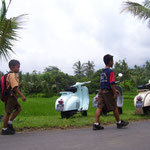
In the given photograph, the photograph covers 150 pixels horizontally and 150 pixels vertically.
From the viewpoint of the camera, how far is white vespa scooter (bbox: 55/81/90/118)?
24.6 feet

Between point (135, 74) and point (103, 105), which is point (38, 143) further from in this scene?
point (135, 74)

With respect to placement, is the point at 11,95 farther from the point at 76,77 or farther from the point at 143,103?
the point at 76,77

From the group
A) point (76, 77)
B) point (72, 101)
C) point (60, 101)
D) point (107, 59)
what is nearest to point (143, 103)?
point (72, 101)

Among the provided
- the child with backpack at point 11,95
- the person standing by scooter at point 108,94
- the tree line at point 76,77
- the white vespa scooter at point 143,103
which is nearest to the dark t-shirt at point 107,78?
the person standing by scooter at point 108,94

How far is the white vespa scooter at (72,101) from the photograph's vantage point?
750 cm

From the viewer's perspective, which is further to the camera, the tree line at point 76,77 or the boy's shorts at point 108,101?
the tree line at point 76,77

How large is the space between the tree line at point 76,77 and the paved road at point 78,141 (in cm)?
1644

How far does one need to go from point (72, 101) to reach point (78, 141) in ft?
11.7

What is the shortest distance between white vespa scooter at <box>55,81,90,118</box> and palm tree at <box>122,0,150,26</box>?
677 cm

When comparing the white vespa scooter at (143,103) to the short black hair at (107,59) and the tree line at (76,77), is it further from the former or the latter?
the tree line at (76,77)

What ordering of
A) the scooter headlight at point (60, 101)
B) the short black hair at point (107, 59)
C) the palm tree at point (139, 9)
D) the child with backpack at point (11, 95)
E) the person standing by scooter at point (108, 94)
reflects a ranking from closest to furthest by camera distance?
1. the child with backpack at point (11, 95)
2. the person standing by scooter at point (108, 94)
3. the short black hair at point (107, 59)
4. the scooter headlight at point (60, 101)
5. the palm tree at point (139, 9)

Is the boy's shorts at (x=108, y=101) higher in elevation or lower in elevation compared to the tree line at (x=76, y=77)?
lower

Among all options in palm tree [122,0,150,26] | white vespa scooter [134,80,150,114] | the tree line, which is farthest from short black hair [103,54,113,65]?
the tree line

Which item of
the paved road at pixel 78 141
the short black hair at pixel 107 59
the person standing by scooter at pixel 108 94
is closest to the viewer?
the paved road at pixel 78 141
